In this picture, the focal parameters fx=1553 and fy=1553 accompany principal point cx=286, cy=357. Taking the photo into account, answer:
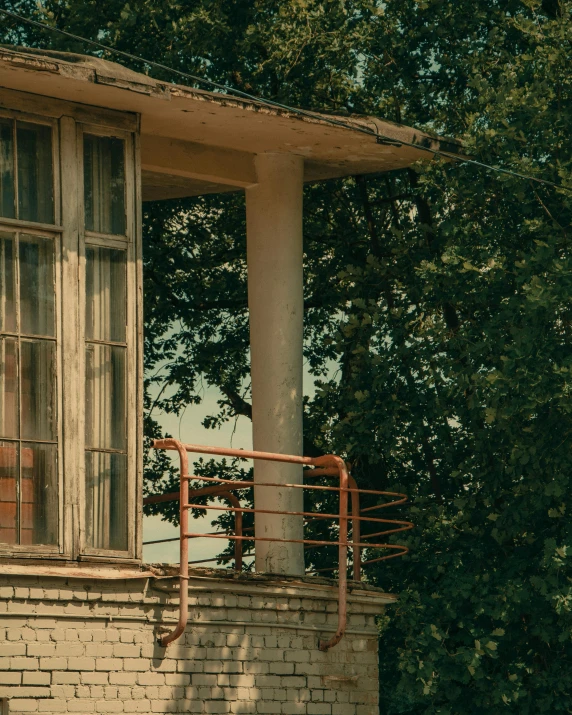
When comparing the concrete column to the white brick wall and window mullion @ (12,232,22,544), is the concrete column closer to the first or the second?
the white brick wall

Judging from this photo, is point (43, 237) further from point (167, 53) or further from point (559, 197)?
point (167, 53)

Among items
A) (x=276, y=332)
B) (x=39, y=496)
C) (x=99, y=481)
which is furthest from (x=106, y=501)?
(x=276, y=332)

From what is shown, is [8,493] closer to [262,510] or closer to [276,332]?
[262,510]

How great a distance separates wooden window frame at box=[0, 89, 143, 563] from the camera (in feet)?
41.6

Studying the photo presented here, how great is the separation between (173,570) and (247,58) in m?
8.20

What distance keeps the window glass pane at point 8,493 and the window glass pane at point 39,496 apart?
0.06 metres

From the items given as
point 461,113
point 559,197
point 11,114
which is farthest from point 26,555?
point 461,113

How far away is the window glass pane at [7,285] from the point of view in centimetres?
1269

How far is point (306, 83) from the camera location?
18.9 m

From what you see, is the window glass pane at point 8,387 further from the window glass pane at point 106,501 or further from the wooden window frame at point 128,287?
the window glass pane at point 106,501

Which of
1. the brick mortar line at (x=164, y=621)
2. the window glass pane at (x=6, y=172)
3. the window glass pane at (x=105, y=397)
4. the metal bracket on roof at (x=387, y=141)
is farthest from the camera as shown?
the metal bracket on roof at (x=387, y=141)

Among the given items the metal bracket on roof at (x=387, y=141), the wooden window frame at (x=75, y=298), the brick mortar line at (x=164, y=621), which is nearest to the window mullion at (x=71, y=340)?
the wooden window frame at (x=75, y=298)

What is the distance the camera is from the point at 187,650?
42.4 feet

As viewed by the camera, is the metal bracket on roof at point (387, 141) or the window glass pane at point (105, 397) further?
the metal bracket on roof at point (387, 141)
